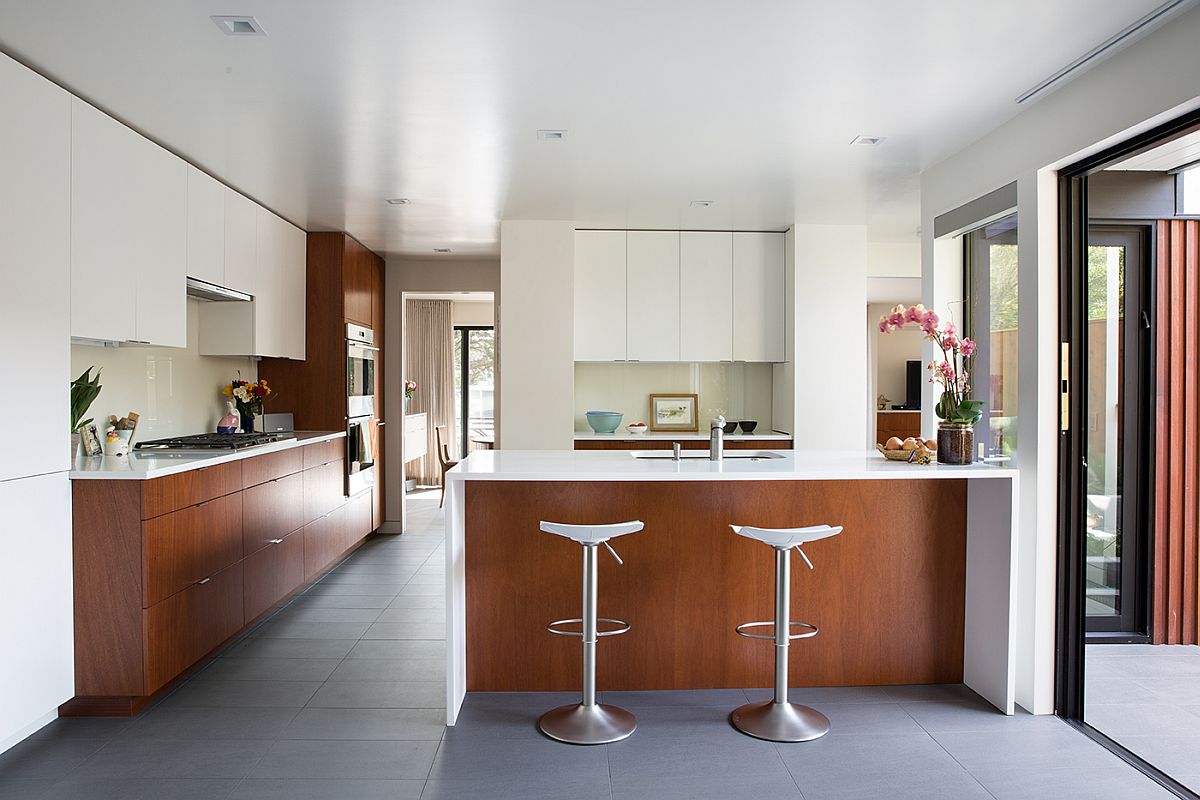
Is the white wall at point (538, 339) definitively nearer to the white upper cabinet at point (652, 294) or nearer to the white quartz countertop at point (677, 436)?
the white quartz countertop at point (677, 436)

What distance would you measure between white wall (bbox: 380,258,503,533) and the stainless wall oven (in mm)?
486

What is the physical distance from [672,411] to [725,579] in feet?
10.1

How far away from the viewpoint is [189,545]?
3.47m

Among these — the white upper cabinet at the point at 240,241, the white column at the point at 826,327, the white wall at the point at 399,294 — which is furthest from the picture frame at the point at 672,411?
the white upper cabinet at the point at 240,241

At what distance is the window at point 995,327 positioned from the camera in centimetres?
342

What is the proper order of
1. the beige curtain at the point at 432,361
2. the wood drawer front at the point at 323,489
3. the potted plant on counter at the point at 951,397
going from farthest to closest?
the beige curtain at the point at 432,361 → the wood drawer front at the point at 323,489 → the potted plant on counter at the point at 951,397

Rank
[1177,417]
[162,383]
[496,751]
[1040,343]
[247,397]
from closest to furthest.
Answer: [496,751] → [1040,343] → [1177,417] → [162,383] → [247,397]

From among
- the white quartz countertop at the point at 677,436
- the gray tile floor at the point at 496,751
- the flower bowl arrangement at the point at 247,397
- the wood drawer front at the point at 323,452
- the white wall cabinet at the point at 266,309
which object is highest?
the white wall cabinet at the point at 266,309

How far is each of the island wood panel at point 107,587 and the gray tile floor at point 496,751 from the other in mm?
183

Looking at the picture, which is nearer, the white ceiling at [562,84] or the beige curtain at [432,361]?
the white ceiling at [562,84]

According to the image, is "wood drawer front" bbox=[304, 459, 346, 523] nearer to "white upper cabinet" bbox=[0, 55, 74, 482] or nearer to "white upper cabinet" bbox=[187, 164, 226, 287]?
"white upper cabinet" bbox=[187, 164, 226, 287]

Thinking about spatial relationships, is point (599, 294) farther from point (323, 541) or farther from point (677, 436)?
point (323, 541)

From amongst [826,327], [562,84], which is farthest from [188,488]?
[826,327]

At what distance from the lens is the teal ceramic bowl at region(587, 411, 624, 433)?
611 cm
